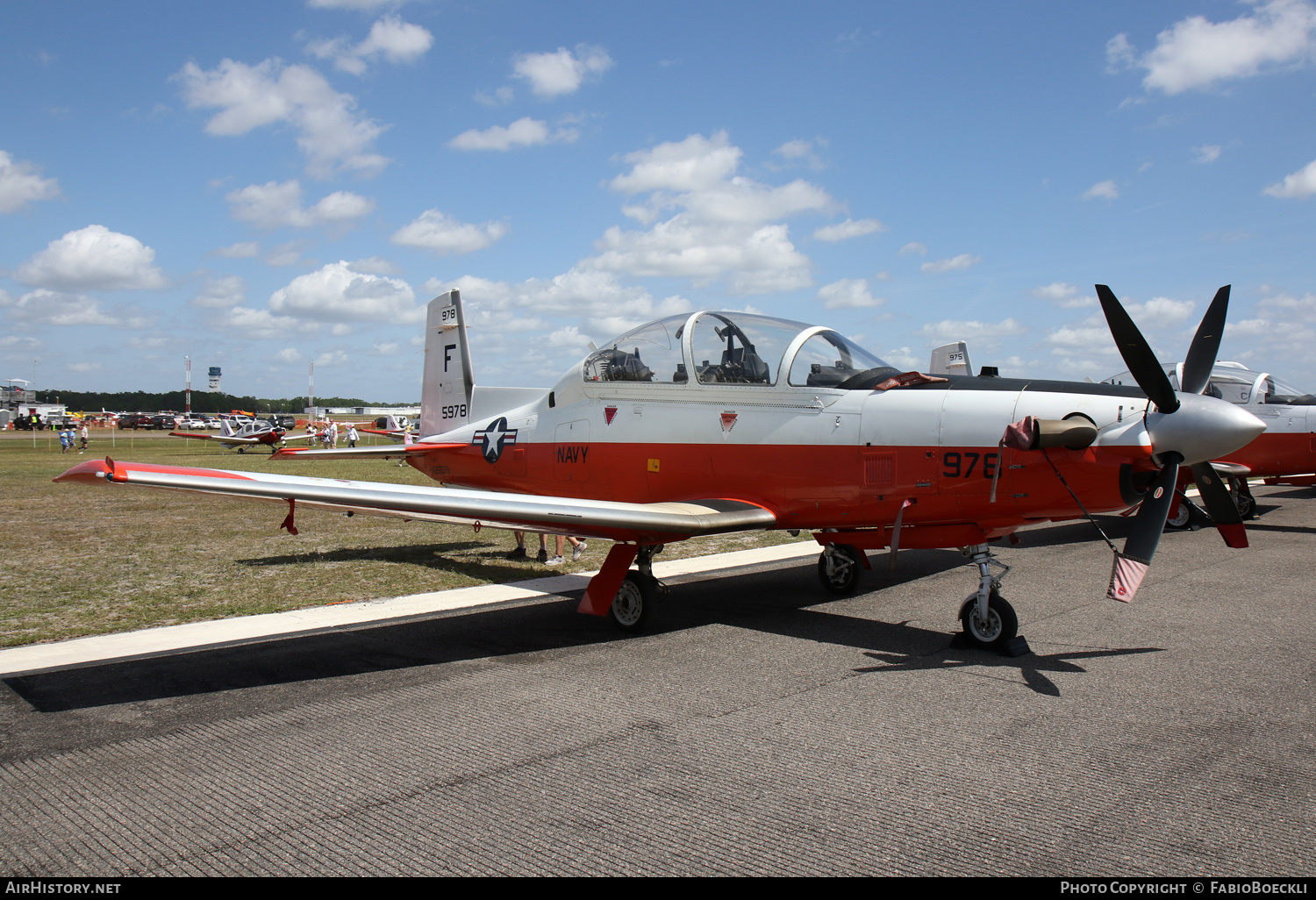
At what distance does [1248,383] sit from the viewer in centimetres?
1478

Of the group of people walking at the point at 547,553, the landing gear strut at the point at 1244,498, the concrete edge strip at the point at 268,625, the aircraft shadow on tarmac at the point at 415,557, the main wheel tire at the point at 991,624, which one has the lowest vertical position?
the concrete edge strip at the point at 268,625

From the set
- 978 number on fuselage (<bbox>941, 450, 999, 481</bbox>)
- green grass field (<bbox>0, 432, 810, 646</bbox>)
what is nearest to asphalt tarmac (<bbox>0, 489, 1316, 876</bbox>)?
978 number on fuselage (<bbox>941, 450, 999, 481</bbox>)

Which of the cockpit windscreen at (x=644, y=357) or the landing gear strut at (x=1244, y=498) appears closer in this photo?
the cockpit windscreen at (x=644, y=357)

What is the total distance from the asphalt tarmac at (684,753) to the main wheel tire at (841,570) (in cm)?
128

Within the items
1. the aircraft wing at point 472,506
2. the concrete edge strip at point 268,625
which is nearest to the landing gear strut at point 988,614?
the aircraft wing at point 472,506

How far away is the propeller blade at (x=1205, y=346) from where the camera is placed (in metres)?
5.87

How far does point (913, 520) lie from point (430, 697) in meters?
3.81

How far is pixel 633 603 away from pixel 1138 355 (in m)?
4.38

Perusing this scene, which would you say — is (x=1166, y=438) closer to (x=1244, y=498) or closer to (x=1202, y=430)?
(x=1202, y=430)

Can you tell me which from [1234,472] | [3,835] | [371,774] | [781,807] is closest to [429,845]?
[371,774]

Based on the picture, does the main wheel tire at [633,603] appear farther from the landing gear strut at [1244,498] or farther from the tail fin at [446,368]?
the landing gear strut at [1244,498]

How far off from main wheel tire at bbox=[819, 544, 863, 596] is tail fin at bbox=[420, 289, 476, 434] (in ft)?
17.1

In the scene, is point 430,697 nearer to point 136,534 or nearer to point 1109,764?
point 1109,764

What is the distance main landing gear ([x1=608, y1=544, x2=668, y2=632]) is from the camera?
694 cm
